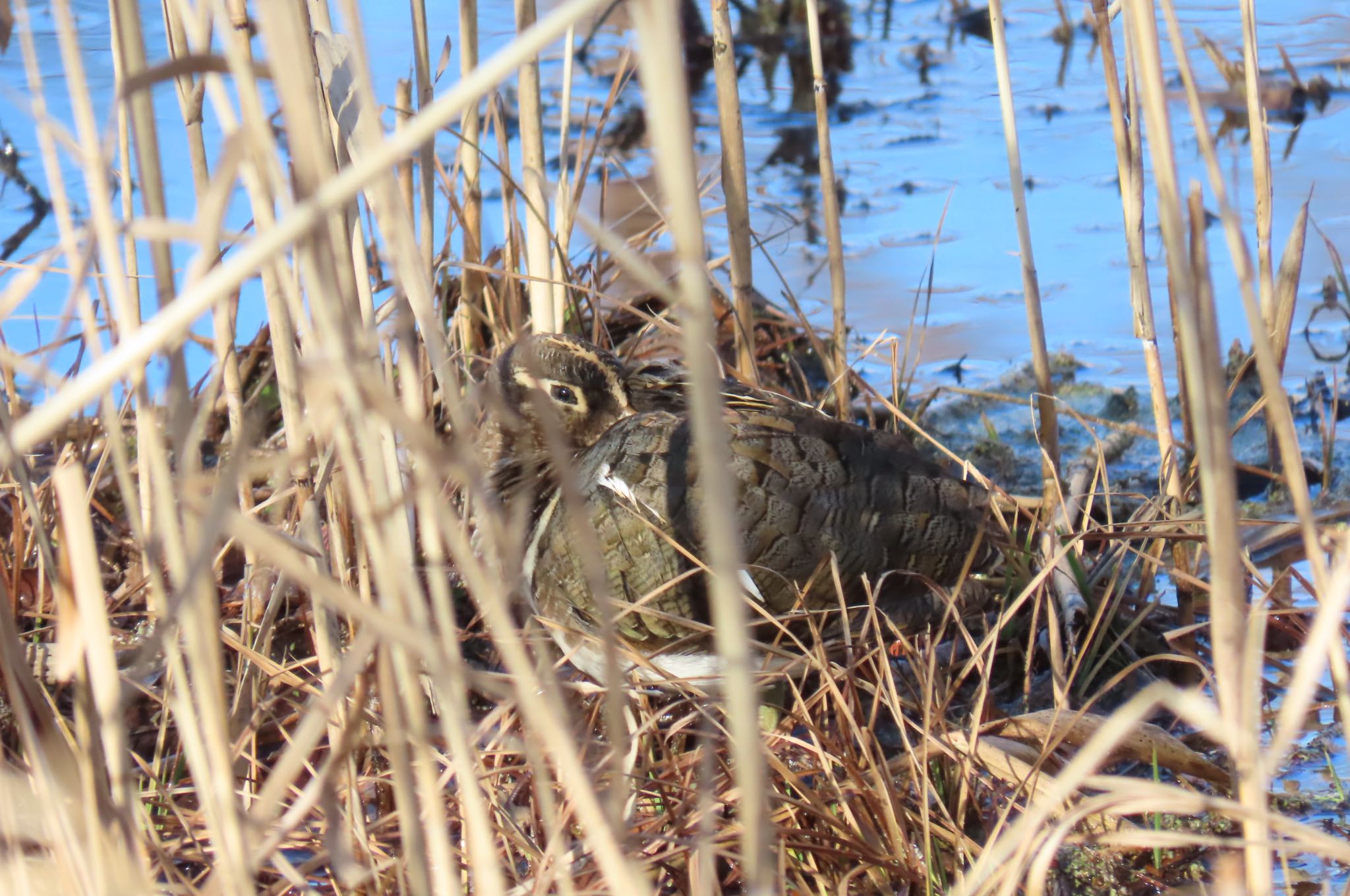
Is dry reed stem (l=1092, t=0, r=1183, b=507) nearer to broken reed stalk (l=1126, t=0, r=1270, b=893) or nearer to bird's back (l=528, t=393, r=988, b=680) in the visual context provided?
bird's back (l=528, t=393, r=988, b=680)

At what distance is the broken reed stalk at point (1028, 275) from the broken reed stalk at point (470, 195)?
3.90ft

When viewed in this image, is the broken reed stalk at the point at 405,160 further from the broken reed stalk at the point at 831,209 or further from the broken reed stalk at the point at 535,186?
the broken reed stalk at the point at 831,209

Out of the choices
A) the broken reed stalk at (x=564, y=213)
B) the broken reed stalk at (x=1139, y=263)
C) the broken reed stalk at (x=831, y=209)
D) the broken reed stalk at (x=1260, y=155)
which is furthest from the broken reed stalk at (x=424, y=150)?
the broken reed stalk at (x=1260, y=155)

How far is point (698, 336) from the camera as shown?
3.56 ft

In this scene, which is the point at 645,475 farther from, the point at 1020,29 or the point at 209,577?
the point at 1020,29

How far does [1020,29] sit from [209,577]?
27.0ft

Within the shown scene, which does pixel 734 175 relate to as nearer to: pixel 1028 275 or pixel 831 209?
pixel 831 209

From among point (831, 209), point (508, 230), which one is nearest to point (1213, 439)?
point (831, 209)

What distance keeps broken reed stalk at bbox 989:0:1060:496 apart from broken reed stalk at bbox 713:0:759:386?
0.66 meters

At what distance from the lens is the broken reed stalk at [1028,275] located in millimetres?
3021

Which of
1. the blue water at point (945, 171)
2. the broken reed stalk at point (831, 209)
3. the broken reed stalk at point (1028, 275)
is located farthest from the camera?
the blue water at point (945, 171)

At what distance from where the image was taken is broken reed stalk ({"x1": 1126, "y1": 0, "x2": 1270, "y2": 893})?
4.31ft

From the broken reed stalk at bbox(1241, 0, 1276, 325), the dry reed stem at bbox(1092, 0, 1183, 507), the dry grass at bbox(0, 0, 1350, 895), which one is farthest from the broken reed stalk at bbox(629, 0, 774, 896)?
the broken reed stalk at bbox(1241, 0, 1276, 325)

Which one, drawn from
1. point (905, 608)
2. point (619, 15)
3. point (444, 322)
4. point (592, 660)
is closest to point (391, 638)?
point (592, 660)
